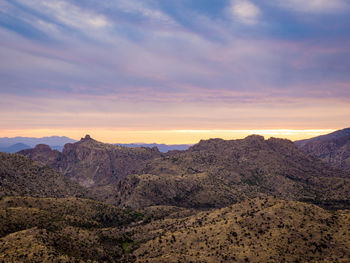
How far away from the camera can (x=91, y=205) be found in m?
188

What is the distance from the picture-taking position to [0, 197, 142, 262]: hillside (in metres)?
81.0

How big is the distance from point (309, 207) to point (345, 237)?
26532mm

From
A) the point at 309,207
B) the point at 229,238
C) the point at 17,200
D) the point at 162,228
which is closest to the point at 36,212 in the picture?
the point at 17,200

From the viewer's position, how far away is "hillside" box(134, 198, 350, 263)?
89438mm

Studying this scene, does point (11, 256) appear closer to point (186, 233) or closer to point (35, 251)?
point (35, 251)

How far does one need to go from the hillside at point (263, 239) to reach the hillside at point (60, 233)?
18615mm

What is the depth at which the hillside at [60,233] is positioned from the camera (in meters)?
81.0

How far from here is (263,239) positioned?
9888 cm

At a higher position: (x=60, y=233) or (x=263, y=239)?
(x=263, y=239)

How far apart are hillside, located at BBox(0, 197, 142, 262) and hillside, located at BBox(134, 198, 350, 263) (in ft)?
61.1

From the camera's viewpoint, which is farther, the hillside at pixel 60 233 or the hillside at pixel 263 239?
the hillside at pixel 263 239

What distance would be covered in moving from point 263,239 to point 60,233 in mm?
73731

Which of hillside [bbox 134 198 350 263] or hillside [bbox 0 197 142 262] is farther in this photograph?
hillside [bbox 134 198 350 263]

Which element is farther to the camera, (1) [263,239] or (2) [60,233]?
(2) [60,233]
